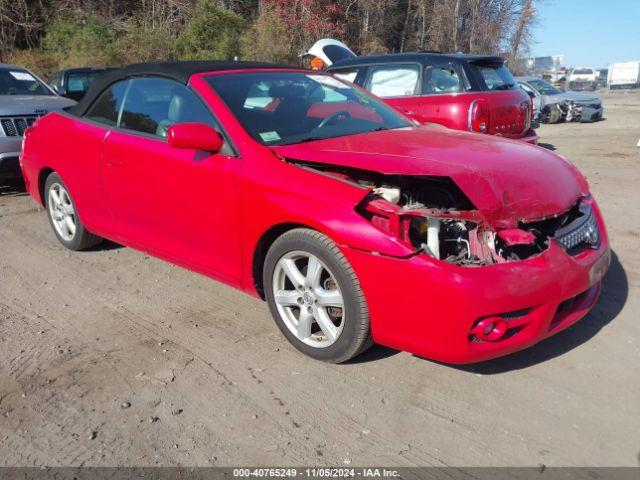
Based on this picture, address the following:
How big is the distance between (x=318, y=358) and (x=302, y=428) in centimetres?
57

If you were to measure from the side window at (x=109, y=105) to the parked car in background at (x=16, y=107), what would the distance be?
9.45 feet

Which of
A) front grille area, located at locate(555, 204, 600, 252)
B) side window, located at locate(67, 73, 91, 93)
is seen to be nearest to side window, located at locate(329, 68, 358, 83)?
front grille area, located at locate(555, 204, 600, 252)

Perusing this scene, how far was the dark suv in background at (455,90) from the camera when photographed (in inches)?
295

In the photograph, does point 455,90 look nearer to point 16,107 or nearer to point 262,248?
point 262,248

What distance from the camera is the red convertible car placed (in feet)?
9.06

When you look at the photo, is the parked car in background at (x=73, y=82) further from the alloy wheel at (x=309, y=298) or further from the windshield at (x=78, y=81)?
the alloy wheel at (x=309, y=298)

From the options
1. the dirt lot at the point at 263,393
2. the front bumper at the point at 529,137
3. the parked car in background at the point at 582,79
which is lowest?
the parked car in background at the point at 582,79

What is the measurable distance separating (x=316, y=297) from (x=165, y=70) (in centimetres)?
203

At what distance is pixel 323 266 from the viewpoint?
306 centimetres

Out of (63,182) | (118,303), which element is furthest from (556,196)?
(63,182)

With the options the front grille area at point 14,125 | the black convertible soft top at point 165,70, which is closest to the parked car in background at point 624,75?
the front grille area at point 14,125

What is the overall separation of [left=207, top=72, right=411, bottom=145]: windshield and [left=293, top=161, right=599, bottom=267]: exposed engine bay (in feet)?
1.67

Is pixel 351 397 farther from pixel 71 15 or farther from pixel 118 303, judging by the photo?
pixel 71 15

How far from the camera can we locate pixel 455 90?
25.3ft
